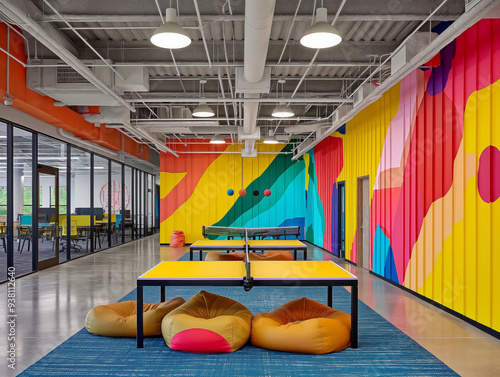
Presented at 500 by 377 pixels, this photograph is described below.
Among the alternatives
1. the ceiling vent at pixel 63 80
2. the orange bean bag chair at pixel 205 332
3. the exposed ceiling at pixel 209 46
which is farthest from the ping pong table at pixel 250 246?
the ceiling vent at pixel 63 80

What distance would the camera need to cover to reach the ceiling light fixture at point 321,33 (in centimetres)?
379

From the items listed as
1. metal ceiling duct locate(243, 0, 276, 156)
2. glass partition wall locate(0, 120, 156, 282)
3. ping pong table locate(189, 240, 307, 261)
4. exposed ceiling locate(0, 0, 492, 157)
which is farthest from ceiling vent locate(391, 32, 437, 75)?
glass partition wall locate(0, 120, 156, 282)

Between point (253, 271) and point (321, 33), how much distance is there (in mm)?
2412

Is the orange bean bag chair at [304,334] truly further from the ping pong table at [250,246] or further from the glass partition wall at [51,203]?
the glass partition wall at [51,203]

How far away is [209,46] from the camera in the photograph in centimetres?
668

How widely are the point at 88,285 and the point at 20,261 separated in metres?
3.99

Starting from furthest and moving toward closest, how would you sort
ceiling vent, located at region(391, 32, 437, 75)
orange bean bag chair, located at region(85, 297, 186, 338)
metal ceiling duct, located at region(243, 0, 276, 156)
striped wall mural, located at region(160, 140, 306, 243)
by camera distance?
1. striped wall mural, located at region(160, 140, 306, 243)
2. ceiling vent, located at region(391, 32, 437, 75)
3. orange bean bag chair, located at region(85, 297, 186, 338)
4. metal ceiling duct, located at region(243, 0, 276, 156)

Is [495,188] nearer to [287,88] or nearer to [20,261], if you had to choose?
[287,88]

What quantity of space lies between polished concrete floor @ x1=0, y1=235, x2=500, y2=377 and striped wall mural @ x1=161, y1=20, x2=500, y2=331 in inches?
12.0

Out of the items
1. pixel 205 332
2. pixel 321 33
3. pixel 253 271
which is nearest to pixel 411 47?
pixel 321 33

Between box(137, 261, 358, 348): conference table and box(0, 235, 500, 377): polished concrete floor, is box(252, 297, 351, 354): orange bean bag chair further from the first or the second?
box(0, 235, 500, 377): polished concrete floor

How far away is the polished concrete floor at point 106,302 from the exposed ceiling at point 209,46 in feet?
10.7

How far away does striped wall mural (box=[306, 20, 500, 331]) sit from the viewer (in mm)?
4457

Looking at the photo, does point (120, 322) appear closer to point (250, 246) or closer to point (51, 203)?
point (250, 246)
